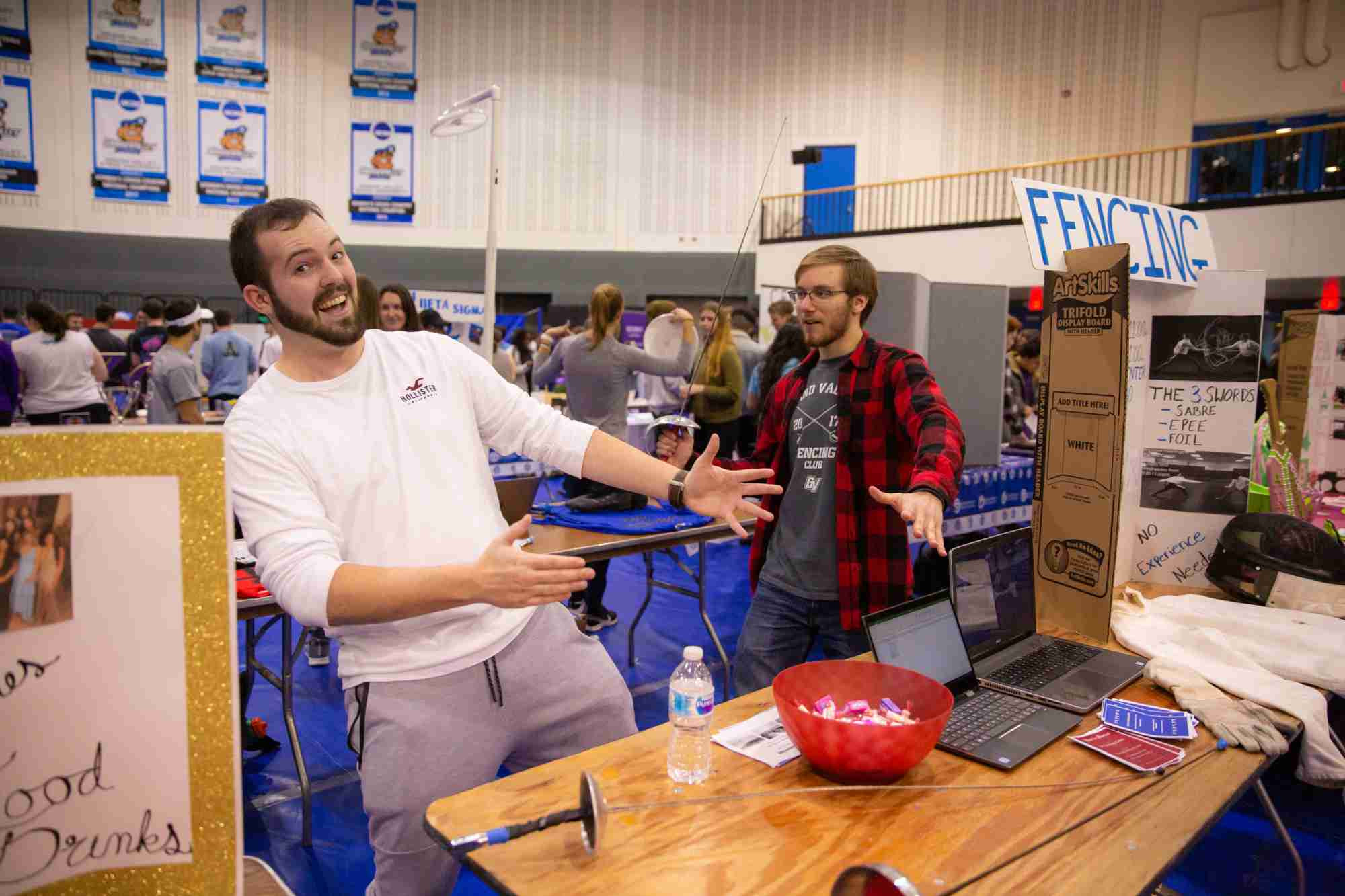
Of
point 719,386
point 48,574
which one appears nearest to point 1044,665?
point 48,574

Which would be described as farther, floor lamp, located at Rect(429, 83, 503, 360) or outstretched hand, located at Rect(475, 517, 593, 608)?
floor lamp, located at Rect(429, 83, 503, 360)

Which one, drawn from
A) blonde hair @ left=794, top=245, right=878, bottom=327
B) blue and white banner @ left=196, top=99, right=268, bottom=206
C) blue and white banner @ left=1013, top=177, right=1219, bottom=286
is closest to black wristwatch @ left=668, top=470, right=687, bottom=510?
blonde hair @ left=794, top=245, right=878, bottom=327

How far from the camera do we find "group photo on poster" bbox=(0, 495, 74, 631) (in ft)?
2.70

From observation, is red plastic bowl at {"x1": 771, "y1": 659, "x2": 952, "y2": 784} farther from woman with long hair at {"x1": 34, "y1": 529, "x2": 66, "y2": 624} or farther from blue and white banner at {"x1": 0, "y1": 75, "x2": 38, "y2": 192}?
blue and white banner at {"x1": 0, "y1": 75, "x2": 38, "y2": 192}

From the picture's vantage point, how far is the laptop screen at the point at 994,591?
1684 mm

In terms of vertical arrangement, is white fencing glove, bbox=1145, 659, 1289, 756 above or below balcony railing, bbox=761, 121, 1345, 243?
below

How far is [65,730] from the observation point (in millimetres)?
854

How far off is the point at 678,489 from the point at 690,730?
1.62 feet

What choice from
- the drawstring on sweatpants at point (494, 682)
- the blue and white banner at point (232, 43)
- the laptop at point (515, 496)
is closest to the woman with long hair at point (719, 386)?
the laptop at point (515, 496)

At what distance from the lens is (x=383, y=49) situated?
43.6 ft

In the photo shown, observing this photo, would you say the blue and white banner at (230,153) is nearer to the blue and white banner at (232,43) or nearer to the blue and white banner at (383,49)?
the blue and white banner at (232,43)

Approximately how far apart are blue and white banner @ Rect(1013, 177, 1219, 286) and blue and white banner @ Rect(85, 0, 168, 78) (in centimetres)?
1326

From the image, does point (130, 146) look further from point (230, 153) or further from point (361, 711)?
point (361, 711)

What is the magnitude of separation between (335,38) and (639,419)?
9924 mm
